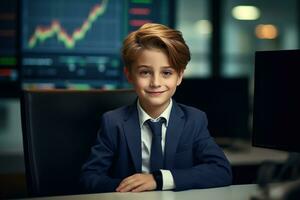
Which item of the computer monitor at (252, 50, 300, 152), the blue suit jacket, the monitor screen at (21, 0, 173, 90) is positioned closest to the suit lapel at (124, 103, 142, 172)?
the blue suit jacket

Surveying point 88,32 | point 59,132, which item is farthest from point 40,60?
point 59,132

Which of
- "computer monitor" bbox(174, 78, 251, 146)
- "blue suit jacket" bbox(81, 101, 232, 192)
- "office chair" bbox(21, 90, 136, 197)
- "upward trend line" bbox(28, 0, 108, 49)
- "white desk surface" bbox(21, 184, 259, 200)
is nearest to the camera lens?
"white desk surface" bbox(21, 184, 259, 200)

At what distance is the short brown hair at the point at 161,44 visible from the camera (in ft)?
4.20

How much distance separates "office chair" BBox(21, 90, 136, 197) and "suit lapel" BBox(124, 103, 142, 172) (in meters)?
0.29

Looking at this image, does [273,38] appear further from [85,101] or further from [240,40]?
[85,101]

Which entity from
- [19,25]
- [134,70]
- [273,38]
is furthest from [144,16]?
[273,38]

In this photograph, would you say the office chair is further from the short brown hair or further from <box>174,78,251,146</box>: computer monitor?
<box>174,78,251,146</box>: computer monitor

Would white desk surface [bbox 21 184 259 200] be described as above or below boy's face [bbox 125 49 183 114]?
below

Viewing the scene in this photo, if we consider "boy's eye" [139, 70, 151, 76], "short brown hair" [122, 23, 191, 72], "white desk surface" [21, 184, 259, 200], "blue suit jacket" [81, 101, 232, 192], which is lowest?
"white desk surface" [21, 184, 259, 200]

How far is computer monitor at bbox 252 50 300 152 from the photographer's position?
1308 mm

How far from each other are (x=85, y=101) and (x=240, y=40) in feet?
14.9

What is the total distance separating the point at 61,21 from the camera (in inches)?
140

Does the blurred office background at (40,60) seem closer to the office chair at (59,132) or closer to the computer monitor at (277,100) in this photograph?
the office chair at (59,132)

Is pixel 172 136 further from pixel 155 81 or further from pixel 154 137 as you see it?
pixel 155 81
